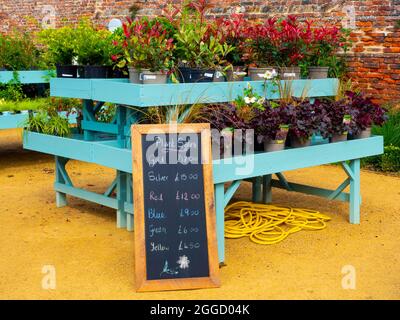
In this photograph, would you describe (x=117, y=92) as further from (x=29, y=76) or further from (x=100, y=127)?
(x=29, y=76)

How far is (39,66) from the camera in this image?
9695 millimetres

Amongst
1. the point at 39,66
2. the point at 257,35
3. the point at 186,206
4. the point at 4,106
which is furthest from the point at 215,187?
the point at 39,66

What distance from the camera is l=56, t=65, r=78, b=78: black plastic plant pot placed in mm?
5888

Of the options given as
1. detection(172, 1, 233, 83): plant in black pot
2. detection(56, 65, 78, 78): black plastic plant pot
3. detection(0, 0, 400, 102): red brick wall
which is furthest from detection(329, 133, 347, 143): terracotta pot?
detection(0, 0, 400, 102): red brick wall

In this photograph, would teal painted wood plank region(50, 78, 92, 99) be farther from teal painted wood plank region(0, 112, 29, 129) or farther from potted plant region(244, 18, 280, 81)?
teal painted wood plank region(0, 112, 29, 129)

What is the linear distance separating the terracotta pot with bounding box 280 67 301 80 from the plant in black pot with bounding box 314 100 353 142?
0.61 metres

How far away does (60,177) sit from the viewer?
6.31 meters

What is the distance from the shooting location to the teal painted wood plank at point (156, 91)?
497cm

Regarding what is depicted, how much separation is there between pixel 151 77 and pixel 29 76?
461 centimetres

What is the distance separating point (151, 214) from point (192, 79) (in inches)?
56.5

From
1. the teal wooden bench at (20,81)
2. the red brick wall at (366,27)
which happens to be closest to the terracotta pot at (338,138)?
the teal wooden bench at (20,81)

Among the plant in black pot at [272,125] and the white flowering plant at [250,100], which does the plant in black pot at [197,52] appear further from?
the plant in black pot at [272,125]

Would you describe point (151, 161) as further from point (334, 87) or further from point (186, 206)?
point (334, 87)

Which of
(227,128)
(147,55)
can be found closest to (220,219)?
(227,128)
